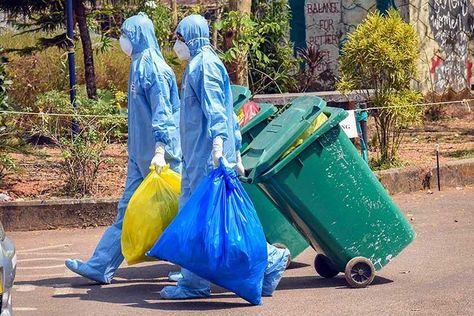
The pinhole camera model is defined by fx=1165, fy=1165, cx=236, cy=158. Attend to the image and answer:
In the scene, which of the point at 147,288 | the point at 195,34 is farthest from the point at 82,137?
the point at 195,34

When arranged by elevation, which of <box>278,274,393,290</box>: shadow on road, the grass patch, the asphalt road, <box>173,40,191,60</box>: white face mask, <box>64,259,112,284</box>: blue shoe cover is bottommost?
<box>278,274,393,290</box>: shadow on road

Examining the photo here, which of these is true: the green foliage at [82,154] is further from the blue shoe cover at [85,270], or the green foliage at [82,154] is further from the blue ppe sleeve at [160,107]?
the blue ppe sleeve at [160,107]

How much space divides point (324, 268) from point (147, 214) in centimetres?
127

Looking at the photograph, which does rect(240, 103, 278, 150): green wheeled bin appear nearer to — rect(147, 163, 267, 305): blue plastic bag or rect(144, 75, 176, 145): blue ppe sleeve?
rect(144, 75, 176, 145): blue ppe sleeve

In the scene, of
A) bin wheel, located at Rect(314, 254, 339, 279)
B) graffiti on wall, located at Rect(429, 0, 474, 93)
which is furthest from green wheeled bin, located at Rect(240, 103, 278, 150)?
graffiti on wall, located at Rect(429, 0, 474, 93)

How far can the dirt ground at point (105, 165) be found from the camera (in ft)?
36.0

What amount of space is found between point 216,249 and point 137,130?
4.38ft

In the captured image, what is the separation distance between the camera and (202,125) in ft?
23.7

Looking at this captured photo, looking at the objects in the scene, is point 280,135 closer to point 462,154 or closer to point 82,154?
point 82,154

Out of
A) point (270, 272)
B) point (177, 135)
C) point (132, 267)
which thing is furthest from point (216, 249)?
→ point (132, 267)

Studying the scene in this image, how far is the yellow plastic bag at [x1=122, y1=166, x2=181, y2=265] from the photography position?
24.6 ft

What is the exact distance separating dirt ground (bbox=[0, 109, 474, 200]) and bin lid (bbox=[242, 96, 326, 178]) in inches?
139

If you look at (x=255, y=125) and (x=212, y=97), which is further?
(x=255, y=125)

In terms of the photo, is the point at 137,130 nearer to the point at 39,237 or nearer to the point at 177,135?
the point at 177,135
